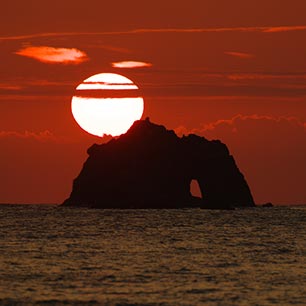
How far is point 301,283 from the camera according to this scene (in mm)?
64438

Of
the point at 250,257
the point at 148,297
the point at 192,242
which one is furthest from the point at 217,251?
the point at 148,297

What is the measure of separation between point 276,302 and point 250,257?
3061 cm

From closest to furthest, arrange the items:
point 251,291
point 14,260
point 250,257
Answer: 1. point 251,291
2. point 14,260
3. point 250,257

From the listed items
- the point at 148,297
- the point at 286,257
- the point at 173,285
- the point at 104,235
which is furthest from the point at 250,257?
the point at 104,235

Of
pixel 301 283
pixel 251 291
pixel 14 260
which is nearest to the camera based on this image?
pixel 251 291

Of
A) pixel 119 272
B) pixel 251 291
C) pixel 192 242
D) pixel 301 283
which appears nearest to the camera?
pixel 251 291

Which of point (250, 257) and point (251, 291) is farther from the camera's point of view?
point (250, 257)

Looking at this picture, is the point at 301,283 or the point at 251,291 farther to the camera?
the point at 301,283

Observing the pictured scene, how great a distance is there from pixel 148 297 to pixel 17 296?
7284mm

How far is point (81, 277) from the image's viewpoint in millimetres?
67438

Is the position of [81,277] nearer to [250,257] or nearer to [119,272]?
[119,272]

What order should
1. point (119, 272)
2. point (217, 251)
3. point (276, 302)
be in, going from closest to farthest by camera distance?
point (276, 302)
point (119, 272)
point (217, 251)

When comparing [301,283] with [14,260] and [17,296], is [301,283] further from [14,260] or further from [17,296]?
[14,260]

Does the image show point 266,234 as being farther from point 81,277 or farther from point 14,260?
point 81,277
